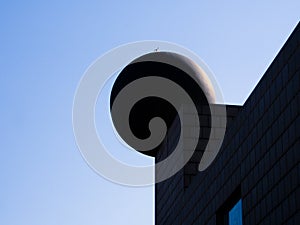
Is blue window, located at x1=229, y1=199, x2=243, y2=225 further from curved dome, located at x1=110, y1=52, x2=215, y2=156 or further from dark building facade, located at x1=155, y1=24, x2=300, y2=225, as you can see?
curved dome, located at x1=110, y1=52, x2=215, y2=156

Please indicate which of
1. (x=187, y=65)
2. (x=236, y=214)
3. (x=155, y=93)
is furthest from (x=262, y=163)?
(x=187, y=65)

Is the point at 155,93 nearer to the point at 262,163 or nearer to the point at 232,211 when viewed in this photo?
the point at 232,211

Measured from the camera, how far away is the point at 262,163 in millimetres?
21656

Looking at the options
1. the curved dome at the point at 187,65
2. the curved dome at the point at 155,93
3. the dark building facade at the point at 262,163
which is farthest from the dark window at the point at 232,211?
the curved dome at the point at 187,65

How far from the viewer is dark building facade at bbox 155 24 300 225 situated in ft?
64.3

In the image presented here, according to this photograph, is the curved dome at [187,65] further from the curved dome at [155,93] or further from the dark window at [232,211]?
the dark window at [232,211]

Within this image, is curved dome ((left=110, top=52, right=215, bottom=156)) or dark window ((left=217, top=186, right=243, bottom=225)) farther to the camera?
curved dome ((left=110, top=52, right=215, bottom=156))

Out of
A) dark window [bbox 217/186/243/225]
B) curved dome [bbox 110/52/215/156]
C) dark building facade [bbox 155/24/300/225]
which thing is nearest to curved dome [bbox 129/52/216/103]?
curved dome [bbox 110/52/215/156]

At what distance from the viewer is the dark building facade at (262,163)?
1961 cm

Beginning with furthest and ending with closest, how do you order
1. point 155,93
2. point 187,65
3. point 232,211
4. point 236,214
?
point 187,65
point 155,93
point 232,211
point 236,214

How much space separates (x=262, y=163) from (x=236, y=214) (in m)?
3.87

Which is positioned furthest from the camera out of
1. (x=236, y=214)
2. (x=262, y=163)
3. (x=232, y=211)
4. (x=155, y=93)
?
(x=155, y=93)

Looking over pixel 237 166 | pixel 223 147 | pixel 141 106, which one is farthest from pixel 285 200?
pixel 141 106

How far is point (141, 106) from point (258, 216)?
14435mm
